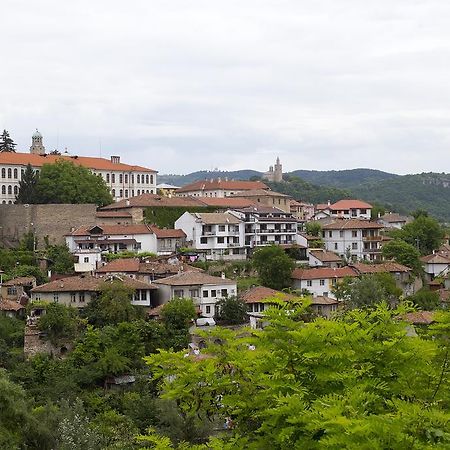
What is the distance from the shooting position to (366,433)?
5.72 metres

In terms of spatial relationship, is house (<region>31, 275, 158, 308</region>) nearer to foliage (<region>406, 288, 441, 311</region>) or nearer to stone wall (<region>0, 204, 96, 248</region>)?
stone wall (<region>0, 204, 96, 248</region>)

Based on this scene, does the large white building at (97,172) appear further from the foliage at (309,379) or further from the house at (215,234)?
the foliage at (309,379)

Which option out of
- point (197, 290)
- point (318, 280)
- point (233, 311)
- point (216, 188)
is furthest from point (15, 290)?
point (216, 188)

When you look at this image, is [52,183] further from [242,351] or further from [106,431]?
[242,351]

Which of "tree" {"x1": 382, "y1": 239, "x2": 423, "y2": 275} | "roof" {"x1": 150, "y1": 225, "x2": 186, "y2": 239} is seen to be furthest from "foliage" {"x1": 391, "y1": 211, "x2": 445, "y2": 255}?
"roof" {"x1": 150, "y1": 225, "x2": 186, "y2": 239}

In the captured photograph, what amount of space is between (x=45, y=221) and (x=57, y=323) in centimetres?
1578

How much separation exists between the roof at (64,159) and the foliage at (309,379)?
44660 mm

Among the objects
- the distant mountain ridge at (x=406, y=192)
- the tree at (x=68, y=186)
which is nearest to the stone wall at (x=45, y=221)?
the tree at (x=68, y=186)

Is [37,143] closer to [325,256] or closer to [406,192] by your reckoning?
[325,256]

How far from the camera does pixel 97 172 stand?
59.0 metres

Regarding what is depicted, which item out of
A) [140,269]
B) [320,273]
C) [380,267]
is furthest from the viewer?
[380,267]

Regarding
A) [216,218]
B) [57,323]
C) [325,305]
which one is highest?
[216,218]

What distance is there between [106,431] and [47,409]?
6.55 feet

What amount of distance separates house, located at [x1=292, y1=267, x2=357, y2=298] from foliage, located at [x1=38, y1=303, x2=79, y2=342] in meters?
12.9
